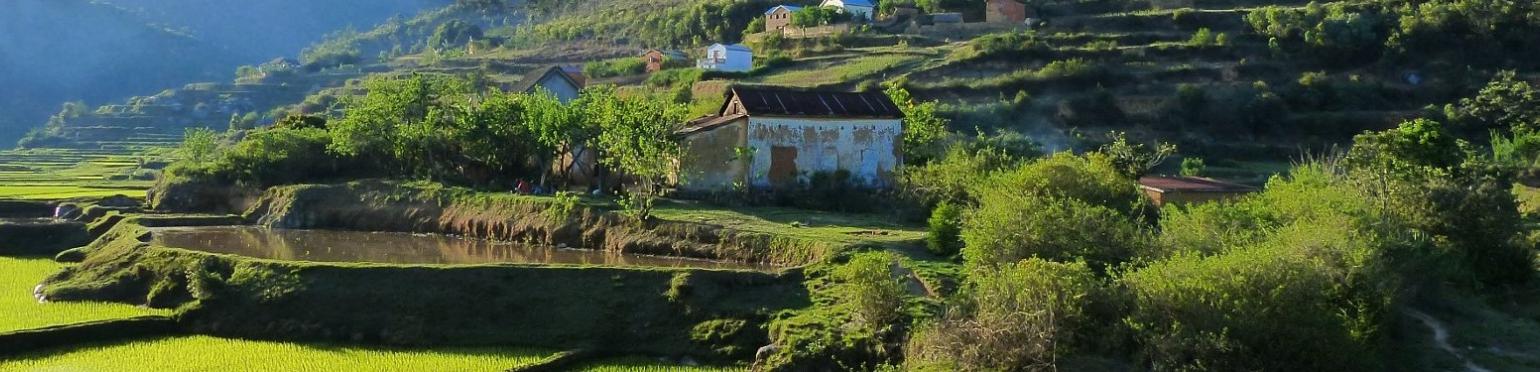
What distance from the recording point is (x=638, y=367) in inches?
680

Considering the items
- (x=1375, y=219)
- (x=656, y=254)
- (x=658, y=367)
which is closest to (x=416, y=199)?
(x=656, y=254)

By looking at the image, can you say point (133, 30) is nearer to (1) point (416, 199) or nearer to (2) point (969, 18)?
(2) point (969, 18)

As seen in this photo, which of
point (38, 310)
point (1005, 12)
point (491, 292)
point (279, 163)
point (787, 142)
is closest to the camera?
point (491, 292)

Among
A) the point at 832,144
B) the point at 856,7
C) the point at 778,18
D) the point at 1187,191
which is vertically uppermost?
the point at 856,7

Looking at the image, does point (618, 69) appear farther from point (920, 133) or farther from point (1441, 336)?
point (1441, 336)

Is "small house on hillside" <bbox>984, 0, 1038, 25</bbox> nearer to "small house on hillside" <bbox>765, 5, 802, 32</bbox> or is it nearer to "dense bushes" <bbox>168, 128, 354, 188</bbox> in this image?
"small house on hillside" <bbox>765, 5, 802, 32</bbox>

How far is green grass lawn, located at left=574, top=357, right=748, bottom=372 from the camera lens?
1711cm

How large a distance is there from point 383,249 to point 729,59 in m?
35.1

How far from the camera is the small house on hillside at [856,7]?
69.0m

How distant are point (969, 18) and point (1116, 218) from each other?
47.9 m

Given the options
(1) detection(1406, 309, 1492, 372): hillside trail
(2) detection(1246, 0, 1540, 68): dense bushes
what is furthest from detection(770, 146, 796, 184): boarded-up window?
(2) detection(1246, 0, 1540, 68): dense bushes

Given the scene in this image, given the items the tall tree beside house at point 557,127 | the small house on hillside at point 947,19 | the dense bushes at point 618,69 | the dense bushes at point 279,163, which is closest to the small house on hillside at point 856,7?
the small house on hillside at point 947,19

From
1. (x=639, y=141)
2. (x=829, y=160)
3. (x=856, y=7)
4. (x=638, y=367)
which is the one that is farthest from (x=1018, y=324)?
(x=856, y=7)

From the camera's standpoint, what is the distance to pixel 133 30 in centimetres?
9950
